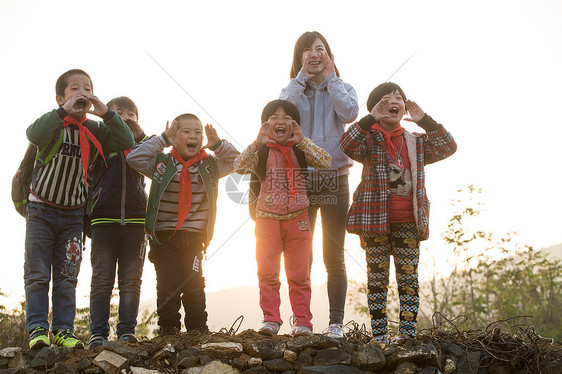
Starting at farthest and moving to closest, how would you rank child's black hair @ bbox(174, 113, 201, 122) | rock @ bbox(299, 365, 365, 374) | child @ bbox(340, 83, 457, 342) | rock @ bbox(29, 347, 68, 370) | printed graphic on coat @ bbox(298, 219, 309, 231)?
1. child's black hair @ bbox(174, 113, 201, 122)
2. printed graphic on coat @ bbox(298, 219, 309, 231)
3. child @ bbox(340, 83, 457, 342)
4. rock @ bbox(29, 347, 68, 370)
5. rock @ bbox(299, 365, 365, 374)

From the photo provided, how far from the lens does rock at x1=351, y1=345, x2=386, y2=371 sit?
3.20 metres

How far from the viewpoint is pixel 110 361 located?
316cm

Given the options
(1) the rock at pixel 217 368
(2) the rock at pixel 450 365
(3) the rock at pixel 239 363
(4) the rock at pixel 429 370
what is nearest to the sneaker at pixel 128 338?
(1) the rock at pixel 217 368

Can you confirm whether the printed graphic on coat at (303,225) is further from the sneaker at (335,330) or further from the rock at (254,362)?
the rock at (254,362)

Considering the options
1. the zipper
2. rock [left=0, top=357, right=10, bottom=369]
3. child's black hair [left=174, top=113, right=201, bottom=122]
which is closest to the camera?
rock [left=0, top=357, right=10, bottom=369]

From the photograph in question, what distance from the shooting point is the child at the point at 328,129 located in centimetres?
392

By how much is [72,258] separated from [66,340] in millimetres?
590

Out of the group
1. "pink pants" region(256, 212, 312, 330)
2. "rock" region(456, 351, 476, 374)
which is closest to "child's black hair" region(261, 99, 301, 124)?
→ "pink pants" region(256, 212, 312, 330)

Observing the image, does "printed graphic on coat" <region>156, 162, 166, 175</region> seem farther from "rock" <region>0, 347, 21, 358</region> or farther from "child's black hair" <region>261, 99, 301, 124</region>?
"rock" <region>0, 347, 21, 358</region>

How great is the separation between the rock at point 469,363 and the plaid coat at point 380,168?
92cm

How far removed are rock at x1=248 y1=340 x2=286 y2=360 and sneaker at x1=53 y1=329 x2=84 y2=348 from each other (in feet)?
4.02

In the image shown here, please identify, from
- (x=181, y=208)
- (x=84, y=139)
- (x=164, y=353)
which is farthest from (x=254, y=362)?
(x=84, y=139)

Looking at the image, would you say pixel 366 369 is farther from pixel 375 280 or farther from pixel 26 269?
pixel 26 269

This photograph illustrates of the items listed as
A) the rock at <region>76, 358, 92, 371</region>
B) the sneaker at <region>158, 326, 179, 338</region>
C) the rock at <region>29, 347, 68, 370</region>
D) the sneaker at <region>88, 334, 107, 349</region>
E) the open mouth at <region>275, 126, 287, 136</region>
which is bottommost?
the rock at <region>76, 358, 92, 371</region>
